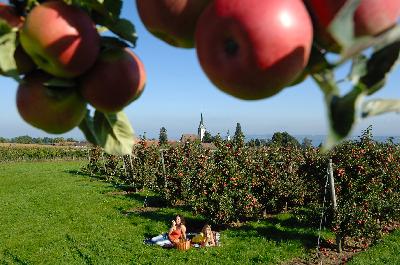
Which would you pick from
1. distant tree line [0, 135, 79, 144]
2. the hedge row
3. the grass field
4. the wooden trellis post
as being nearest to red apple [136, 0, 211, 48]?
the grass field

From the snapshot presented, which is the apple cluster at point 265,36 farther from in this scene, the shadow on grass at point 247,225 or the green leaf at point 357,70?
the shadow on grass at point 247,225

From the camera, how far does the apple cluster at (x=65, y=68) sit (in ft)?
1.64

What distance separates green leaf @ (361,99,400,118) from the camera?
34cm

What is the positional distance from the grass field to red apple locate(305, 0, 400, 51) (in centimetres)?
923

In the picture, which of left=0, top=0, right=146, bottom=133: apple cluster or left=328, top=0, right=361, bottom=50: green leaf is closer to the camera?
left=328, top=0, right=361, bottom=50: green leaf

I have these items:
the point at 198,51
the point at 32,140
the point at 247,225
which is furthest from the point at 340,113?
the point at 32,140

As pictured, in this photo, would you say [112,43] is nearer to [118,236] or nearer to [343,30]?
[343,30]

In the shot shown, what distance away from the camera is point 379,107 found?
A: 1.13ft

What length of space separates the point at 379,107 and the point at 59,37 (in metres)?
0.33

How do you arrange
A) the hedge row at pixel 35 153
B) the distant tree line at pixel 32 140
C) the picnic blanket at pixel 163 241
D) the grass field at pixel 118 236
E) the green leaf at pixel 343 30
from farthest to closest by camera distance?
the distant tree line at pixel 32 140 < the hedge row at pixel 35 153 < the picnic blanket at pixel 163 241 < the grass field at pixel 118 236 < the green leaf at pixel 343 30

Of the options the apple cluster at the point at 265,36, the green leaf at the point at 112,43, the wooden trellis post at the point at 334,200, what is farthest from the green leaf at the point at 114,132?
the wooden trellis post at the point at 334,200

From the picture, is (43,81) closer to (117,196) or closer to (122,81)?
(122,81)

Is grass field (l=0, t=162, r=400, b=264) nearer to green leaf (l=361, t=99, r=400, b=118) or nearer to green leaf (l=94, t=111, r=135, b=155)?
green leaf (l=94, t=111, r=135, b=155)

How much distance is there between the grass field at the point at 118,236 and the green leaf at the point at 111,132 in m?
8.95
